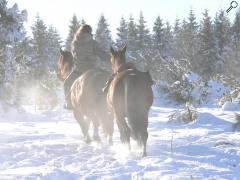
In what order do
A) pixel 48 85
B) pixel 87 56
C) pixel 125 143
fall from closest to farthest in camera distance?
pixel 125 143
pixel 87 56
pixel 48 85

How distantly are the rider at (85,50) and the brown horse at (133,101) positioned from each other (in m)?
2.85

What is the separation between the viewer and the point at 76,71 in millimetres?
12008

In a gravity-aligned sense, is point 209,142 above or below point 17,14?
below

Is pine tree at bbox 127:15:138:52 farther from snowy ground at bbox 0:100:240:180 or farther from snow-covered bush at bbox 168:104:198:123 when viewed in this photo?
snowy ground at bbox 0:100:240:180

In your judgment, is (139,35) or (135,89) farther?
(139,35)

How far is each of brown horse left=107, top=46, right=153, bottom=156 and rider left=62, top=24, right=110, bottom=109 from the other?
2.85 m

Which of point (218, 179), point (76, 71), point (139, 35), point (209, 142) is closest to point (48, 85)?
point (76, 71)

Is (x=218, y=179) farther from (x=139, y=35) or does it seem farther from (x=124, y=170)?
(x=139, y=35)

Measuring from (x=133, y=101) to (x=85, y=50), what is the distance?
3.71 meters

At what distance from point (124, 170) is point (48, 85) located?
79.2ft

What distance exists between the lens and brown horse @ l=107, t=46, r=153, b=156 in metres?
8.33

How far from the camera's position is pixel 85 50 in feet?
38.3

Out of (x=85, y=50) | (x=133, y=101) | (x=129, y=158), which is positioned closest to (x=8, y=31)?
(x=85, y=50)

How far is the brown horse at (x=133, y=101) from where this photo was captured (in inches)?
328
